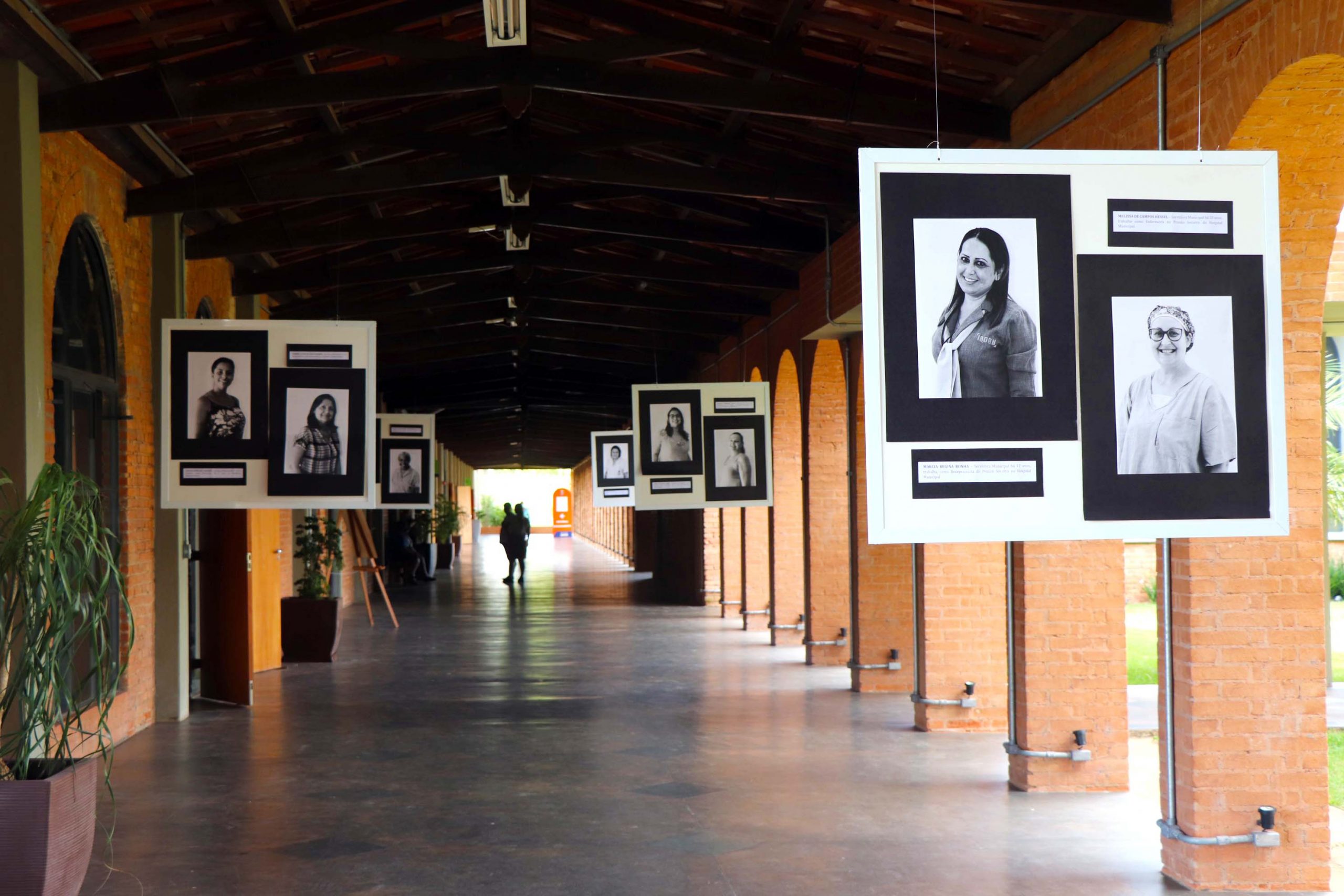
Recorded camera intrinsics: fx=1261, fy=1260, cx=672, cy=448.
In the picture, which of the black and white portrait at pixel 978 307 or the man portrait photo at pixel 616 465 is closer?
the black and white portrait at pixel 978 307

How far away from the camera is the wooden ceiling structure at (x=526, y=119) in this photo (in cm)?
672

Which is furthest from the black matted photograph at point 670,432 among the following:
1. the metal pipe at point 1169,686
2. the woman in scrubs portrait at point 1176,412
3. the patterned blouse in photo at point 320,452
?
the woman in scrubs portrait at point 1176,412

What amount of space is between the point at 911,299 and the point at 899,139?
197 inches

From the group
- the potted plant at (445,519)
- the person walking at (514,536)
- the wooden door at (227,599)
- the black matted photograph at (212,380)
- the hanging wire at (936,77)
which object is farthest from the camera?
the potted plant at (445,519)

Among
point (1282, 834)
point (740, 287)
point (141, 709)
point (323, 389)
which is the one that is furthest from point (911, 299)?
point (740, 287)

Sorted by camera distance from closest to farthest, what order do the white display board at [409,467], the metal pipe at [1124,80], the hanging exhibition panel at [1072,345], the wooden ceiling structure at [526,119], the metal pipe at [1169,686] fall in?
1. the hanging exhibition panel at [1072,345]
2. the metal pipe at [1124,80]
3. the metal pipe at [1169,686]
4. the wooden ceiling structure at [526,119]
5. the white display board at [409,467]

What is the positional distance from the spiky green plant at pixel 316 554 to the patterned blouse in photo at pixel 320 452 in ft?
19.8

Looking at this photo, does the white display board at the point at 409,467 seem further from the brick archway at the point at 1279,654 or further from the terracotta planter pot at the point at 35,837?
the brick archway at the point at 1279,654

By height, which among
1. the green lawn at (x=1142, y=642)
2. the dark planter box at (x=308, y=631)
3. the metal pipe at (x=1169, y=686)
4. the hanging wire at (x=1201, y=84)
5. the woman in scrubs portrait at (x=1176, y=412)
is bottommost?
the green lawn at (x=1142, y=642)

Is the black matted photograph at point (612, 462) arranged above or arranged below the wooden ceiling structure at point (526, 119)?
below

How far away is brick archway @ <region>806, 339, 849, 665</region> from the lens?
39.8 ft

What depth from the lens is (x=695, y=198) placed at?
11.0 m

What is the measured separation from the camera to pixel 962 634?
A: 28.5 feet

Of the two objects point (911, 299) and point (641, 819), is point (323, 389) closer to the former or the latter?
point (641, 819)
